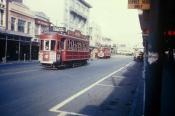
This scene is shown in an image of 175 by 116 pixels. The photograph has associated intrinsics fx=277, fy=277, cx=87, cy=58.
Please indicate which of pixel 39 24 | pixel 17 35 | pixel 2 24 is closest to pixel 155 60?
pixel 2 24

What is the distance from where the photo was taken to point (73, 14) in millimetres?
61625

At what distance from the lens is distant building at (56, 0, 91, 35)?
5672cm

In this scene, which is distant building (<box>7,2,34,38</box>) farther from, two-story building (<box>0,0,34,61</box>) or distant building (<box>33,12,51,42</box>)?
distant building (<box>33,12,51,42</box>)

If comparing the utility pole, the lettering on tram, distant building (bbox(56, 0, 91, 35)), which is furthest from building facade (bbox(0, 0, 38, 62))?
the utility pole

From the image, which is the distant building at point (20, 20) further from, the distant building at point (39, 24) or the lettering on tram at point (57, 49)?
the lettering on tram at point (57, 49)

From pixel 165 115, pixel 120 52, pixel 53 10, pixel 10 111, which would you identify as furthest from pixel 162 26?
pixel 120 52

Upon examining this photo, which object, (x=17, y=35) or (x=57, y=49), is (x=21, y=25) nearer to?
(x=17, y=35)

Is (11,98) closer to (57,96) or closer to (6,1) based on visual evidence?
(57,96)

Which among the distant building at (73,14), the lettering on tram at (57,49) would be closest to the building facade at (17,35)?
the lettering on tram at (57,49)

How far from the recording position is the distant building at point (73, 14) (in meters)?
56.7

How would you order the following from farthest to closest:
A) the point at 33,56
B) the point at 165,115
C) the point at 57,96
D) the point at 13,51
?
the point at 33,56, the point at 13,51, the point at 57,96, the point at 165,115

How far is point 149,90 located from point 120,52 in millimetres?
140090

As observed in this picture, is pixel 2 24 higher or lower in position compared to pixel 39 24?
lower

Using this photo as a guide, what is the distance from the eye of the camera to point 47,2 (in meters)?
58.8
